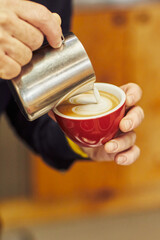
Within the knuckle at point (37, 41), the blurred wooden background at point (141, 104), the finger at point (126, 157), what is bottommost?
the blurred wooden background at point (141, 104)

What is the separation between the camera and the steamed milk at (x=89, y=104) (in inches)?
24.2

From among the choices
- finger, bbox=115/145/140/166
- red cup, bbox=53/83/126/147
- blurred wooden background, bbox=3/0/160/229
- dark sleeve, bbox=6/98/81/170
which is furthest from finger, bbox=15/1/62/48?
blurred wooden background, bbox=3/0/160/229

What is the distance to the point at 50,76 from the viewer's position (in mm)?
564

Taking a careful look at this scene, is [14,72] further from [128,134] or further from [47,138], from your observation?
[47,138]

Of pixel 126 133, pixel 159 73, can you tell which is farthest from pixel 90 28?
pixel 126 133

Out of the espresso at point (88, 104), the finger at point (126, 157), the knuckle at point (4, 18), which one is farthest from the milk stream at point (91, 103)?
the knuckle at point (4, 18)

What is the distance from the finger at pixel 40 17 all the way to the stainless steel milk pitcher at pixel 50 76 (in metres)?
0.04

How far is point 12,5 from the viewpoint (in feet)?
1.67

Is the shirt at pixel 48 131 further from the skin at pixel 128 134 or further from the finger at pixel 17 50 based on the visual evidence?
the finger at pixel 17 50

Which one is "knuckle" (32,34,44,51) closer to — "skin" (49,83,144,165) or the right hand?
the right hand

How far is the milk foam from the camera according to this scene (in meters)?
0.61

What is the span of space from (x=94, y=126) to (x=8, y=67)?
0.58ft

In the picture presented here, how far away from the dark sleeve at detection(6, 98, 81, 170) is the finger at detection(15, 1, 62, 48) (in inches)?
14.6

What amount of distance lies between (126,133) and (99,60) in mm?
847
